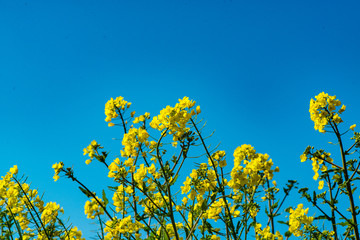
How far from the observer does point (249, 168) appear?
163 inches

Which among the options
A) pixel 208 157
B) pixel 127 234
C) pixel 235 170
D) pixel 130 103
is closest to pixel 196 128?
pixel 208 157

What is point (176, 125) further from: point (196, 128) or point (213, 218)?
point (213, 218)

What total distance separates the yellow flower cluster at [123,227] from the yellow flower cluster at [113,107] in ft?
3.99

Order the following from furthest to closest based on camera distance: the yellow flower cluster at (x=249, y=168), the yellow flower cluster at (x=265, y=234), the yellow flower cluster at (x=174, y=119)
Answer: the yellow flower cluster at (x=265, y=234) → the yellow flower cluster at (x=249, y=168) → the yellow flower cluster at (x=174, y=119)

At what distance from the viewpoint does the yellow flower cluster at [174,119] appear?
3412 mm

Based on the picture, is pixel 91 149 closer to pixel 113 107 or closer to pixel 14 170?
pixel 113 107

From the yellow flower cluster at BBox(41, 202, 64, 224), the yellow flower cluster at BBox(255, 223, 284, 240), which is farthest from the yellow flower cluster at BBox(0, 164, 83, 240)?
the yellow flower cluster at BBox(255, 223, 284, 240)

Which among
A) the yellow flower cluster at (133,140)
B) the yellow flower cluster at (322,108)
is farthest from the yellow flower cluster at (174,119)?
the yellow flower cluster at (322,108)

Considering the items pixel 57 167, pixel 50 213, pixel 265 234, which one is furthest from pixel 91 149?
pixel 265 234

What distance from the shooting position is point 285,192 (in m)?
4.60

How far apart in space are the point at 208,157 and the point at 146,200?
2.95 feet

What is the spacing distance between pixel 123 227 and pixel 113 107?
1461 mm

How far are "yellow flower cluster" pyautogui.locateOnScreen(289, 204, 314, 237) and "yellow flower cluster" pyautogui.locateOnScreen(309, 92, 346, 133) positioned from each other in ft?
3.59

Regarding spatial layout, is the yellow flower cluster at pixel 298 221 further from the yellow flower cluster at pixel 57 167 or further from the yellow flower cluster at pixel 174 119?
the yellow flower cluster at pixel 57 167
